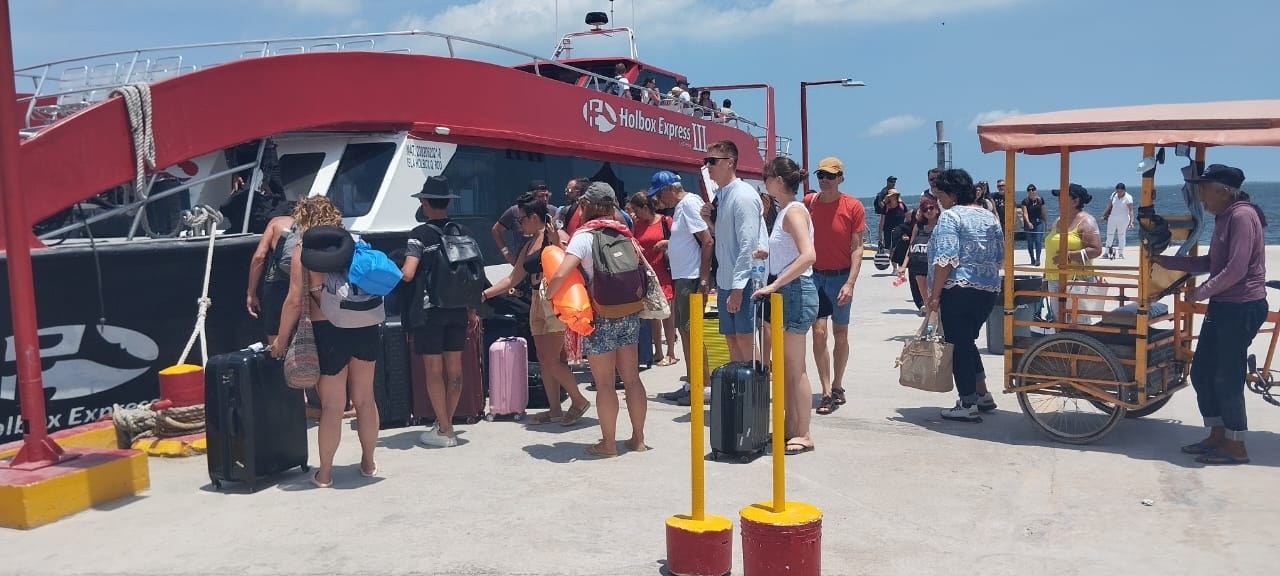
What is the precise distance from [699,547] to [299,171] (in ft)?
18.5

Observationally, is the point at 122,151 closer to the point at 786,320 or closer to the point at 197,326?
the point at 197,326

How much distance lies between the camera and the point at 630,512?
525 cm

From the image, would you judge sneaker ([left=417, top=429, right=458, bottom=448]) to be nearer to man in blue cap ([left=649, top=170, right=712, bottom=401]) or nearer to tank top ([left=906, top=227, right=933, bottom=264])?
man in blue cap ([left=649, top=170, right=712, bottom=401])

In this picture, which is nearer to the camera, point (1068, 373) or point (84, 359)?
point (1068, 373)

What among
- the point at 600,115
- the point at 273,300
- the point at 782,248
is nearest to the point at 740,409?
the point at 782,248

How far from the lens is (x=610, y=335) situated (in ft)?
20.3

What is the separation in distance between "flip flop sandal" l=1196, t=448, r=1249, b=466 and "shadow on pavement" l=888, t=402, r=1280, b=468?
1.9 inches

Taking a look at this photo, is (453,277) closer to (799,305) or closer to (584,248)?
(584,248)

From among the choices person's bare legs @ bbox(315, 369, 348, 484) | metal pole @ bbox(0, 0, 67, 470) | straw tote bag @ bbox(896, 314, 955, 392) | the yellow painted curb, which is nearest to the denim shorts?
straw tote bag @ bbox(896, 314, 955, 392)

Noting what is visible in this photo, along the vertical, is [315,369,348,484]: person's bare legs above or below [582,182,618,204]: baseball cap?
below

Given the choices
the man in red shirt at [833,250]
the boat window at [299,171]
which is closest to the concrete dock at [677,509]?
the man in red shirt at [833,250]

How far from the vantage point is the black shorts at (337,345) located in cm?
556

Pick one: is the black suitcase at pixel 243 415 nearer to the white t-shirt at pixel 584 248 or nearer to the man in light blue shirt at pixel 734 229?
the white t-shirt at pixel 584 248

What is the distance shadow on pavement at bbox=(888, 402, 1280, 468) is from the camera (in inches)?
244
